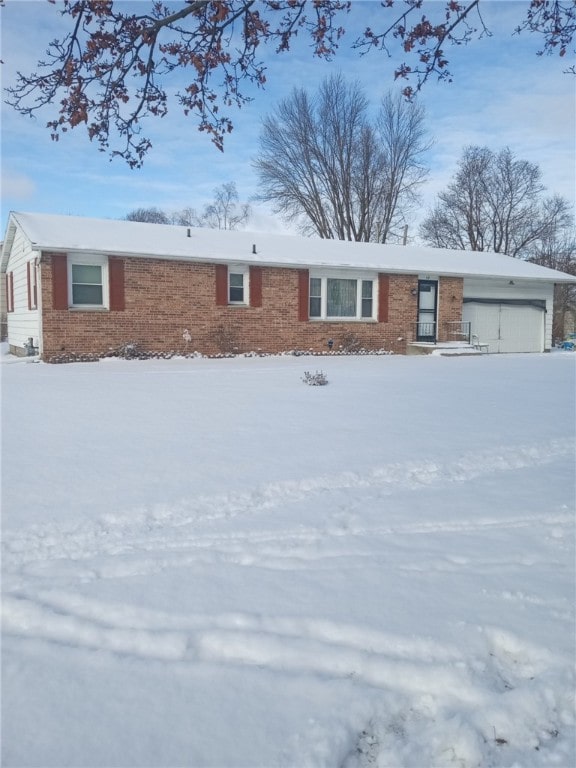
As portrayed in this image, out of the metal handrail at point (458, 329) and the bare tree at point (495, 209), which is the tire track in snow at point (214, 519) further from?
the bare tree at point (495, 209)

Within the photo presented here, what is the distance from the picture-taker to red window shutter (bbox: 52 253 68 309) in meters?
13.5

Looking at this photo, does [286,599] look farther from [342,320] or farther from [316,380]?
[342,320]

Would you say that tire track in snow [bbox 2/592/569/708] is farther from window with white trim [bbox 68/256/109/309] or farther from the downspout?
window with white trim [bbox 68/256/109/309]

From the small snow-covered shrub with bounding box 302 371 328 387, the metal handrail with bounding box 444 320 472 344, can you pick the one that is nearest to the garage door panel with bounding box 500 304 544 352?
the metal handrail with bounding box 444 320 472 344

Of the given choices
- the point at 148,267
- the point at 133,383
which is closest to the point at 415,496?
the point at 133,383

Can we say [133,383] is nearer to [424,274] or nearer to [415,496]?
[415,496]

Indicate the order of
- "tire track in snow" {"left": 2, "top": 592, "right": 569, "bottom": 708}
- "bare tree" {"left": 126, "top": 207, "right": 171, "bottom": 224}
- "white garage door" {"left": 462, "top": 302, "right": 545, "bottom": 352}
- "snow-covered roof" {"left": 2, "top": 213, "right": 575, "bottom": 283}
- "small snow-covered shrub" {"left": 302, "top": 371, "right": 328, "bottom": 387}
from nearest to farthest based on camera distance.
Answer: "tire track in snow" {"left": 2, "top": 592, "right": 569, "bottom": 708}
"small snow-covered shrub" {"left": 302, "top": 371, "right": 328, "bottom": 387}
"snow-covered roof" {"left": 2, "top": 213, "right": 575, "bottom": 283}
"white garage door" {"left": 462, "top": 302, "right": 545, "bottom": 352}
"bare tree" {"left": 126, "top": 207, "right": 171, "bottom": 224}

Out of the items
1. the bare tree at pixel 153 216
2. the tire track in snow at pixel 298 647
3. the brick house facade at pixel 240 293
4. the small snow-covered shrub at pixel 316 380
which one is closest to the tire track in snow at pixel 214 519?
the tire track in snow at pixel 298 647

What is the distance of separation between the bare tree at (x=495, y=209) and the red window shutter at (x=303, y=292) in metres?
24.2

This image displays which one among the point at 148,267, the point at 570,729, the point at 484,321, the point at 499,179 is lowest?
the point at 570,729

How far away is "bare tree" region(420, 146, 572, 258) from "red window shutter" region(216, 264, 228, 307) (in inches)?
1031

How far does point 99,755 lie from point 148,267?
14014 mm

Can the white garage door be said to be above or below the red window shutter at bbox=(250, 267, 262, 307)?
below

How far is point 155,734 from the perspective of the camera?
5.89ft
